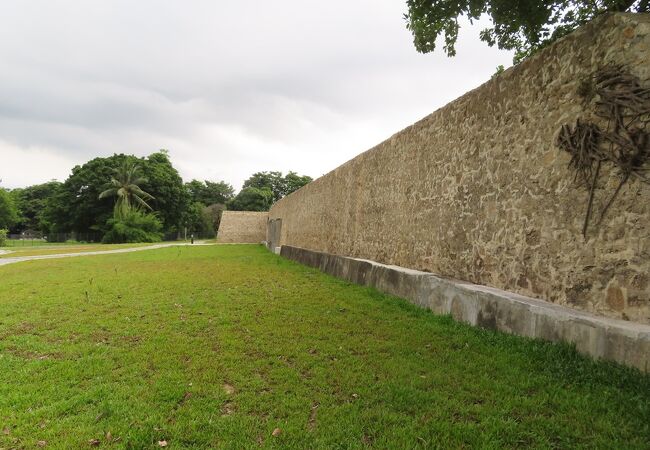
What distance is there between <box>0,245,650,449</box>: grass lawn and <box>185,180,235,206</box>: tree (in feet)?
214

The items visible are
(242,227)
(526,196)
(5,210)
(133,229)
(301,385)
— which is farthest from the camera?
(5,210)

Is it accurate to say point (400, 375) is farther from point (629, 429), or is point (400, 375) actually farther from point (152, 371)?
point (152, 371)

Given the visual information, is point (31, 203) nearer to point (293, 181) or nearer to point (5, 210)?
point (5, 210)

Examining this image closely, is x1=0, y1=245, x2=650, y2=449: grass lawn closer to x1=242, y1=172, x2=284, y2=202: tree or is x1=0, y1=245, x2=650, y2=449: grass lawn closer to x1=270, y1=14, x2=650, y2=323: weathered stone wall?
x1=270, y1=14, x2=650, y2=323: weathered stone wall

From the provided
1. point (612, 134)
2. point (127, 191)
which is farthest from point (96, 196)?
point (612, 134)

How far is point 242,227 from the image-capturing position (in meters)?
39.7

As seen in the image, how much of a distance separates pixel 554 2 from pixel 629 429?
6.79 m

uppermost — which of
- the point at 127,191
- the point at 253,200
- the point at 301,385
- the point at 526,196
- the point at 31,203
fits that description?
the point at 253,200

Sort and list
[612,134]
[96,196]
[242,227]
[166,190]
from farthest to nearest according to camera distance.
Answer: [166,190], [96,196], [242,227], [612,134]

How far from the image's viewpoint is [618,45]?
3576 mm

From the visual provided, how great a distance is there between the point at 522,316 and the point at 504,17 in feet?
15.7

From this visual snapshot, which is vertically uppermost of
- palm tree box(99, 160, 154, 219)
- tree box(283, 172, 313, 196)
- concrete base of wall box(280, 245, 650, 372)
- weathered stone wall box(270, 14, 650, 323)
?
tree box(283, 172, 313, 196)

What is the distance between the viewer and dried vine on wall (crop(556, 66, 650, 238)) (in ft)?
11.0

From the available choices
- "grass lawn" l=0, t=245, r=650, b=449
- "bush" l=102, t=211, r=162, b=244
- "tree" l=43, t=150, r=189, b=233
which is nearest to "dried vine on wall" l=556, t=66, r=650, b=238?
"grass lawn" l=0, t=245, r=650, b=449
